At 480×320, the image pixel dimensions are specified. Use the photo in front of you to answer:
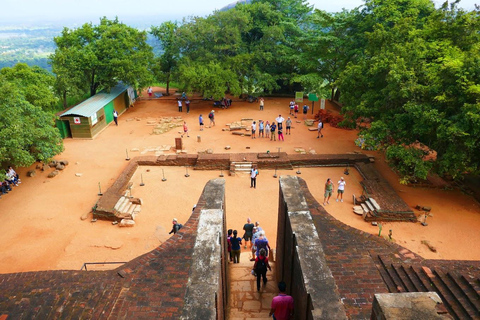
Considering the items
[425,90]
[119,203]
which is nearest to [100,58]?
[119,203]

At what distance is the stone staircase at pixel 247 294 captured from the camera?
766 centimetres

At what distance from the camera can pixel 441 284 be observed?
7043 millimetres

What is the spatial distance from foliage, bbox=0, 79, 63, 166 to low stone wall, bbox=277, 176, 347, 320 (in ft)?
36.7

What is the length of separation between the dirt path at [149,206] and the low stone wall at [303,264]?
14.6 feet

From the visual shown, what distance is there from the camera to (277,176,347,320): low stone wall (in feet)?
16.5

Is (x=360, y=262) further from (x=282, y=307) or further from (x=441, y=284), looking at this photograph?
(x=282, y=307)

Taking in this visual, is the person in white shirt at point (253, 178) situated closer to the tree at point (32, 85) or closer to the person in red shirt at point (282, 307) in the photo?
the person in red shirt at point (282, 307)

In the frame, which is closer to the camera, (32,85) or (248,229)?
(248,229)

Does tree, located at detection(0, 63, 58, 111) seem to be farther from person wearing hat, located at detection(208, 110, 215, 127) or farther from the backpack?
the backpack

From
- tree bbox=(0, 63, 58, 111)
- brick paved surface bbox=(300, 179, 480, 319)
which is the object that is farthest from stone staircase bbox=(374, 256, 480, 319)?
tree bbox=(0, 63, 58, 111)

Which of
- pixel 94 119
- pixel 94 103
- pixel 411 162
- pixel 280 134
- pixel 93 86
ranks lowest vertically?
pixel 280 134

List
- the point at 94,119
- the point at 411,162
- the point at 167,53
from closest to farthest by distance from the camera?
the point at 411,162
the point at 94,119
the point at 167,53

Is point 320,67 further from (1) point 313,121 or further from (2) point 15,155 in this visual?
(2) point 15,155

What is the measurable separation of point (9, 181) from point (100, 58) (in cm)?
1272
